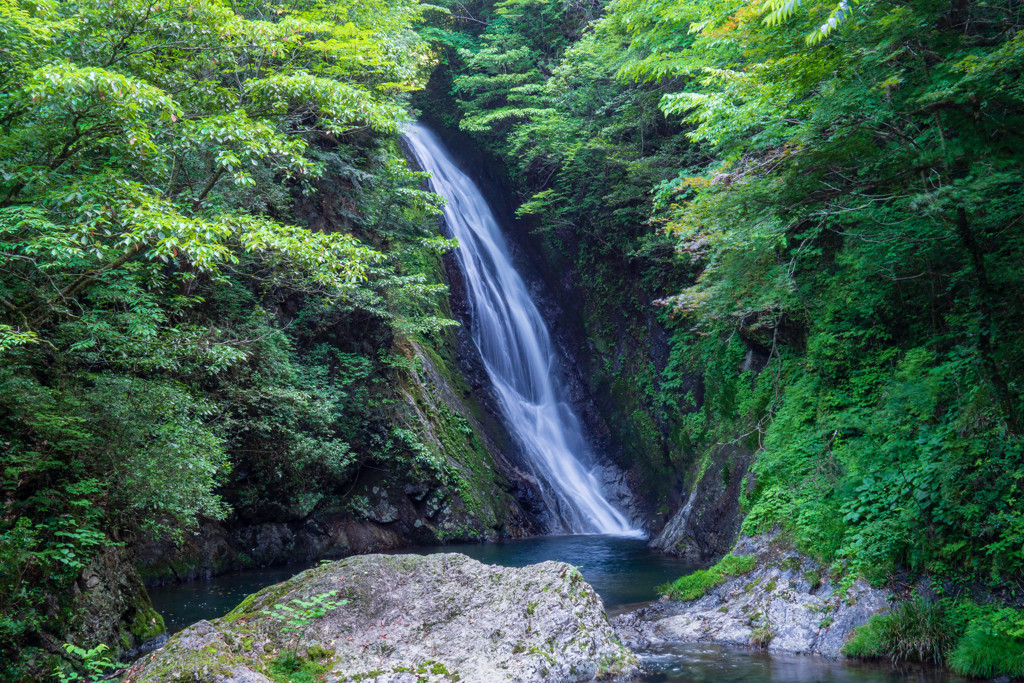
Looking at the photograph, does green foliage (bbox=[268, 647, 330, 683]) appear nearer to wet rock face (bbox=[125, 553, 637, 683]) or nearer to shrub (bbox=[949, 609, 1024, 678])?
wet rock face (bbox=[125, 553, 637, 683])

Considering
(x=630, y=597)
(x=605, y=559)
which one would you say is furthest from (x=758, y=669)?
(x=605, y=559)

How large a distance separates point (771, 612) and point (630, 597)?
2.60 meters

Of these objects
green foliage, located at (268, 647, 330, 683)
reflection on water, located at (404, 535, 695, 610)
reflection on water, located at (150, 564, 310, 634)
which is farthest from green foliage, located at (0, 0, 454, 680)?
reflection on water, located at (404, 535, 695, 610)

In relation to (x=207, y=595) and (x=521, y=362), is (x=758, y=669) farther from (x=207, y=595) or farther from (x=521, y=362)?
(x=521, y=362)

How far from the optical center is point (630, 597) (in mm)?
9164

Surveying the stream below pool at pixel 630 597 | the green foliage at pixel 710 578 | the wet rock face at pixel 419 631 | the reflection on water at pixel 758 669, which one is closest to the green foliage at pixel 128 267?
the stream below pool at pixel 630 597

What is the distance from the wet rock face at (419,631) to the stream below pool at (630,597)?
0.84 meters

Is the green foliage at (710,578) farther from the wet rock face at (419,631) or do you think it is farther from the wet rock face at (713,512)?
the wet rock face at (419,631)

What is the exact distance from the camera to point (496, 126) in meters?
22.5

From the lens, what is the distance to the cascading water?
680 inches

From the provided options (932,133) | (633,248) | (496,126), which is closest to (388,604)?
(932,133)

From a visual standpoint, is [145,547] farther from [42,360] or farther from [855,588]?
[855,588]

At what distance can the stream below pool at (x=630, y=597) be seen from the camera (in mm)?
5512

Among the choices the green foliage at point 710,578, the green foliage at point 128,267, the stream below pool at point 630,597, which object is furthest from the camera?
the green foliage at point 710,578
